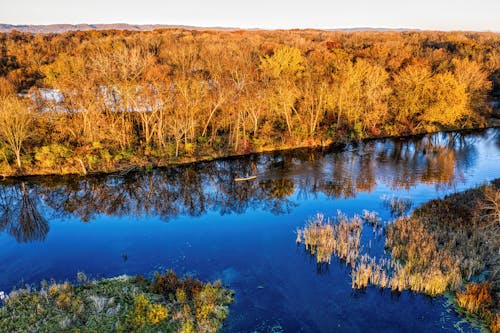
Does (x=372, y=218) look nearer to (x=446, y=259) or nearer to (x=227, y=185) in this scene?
(x=446, y=259)

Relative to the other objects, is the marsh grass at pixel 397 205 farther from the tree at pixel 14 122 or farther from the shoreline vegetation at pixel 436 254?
the tree at pixel 14 122

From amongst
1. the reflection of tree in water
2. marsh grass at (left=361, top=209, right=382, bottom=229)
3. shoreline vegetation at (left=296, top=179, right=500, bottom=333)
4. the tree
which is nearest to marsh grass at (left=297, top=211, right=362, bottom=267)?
shoreline vegetation at (left=296, top=179, right=500, bottom=333)

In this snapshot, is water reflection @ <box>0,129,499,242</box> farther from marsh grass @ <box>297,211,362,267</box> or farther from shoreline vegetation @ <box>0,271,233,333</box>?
shoreline vegetation @ <box>0,271,233,333</box>

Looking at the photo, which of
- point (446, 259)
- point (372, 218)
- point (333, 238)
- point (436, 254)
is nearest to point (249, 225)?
point (333, 238)

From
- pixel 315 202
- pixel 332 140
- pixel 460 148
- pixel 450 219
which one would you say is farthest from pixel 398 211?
pixel 460 148

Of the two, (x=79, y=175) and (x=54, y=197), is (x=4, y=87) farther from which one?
(x=54, y=197)

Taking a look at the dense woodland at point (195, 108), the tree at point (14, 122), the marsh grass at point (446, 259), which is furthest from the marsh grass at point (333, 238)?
the tree at point (14, 122)
